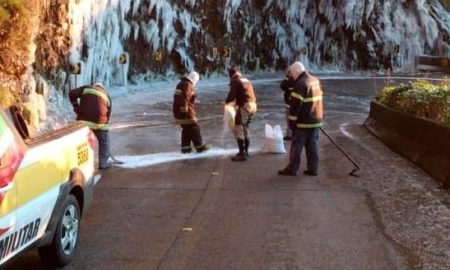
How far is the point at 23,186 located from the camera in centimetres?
472

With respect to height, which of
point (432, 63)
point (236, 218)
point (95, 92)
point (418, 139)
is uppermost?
point (95, 92)

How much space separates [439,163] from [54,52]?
1321 centimetres

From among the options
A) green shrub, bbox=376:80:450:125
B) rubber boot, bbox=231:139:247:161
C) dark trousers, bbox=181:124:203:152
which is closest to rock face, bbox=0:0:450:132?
dark trousers, bbox=181:124:203:152

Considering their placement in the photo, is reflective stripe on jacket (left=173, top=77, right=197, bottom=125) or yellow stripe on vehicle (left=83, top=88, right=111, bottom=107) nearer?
yellow stripe on vehicle (left=83, top=88, right=111, bottom=107)

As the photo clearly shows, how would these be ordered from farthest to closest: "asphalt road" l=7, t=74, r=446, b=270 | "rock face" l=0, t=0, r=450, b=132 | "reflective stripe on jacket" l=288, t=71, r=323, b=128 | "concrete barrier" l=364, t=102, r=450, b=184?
"rock face" l=0, t=0, r=450, b=132
"reflective stripe on jacket" l=288, t=71, r=323, b=128
"concrete barrier" l=364, t=102, r=450, b=184
"asphalt road" l=7, t=74, r=446, b=270

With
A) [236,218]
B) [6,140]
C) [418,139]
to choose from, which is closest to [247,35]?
[418,139]

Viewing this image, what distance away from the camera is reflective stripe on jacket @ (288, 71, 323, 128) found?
9961 millimetres

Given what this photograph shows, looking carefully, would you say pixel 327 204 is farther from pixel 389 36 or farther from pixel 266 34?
pixel 389 36

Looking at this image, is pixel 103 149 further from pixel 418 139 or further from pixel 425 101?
pixel 425 101

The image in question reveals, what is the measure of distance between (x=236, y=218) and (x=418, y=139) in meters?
4.91

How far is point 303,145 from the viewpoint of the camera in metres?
10.1

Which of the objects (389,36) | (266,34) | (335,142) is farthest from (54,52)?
(389,36)

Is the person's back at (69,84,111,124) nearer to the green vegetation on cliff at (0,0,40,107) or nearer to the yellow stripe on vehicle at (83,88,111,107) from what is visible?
the yellow stripe on vehicle at (83,88,111,107)

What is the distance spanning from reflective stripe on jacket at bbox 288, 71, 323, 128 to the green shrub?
239 cm
